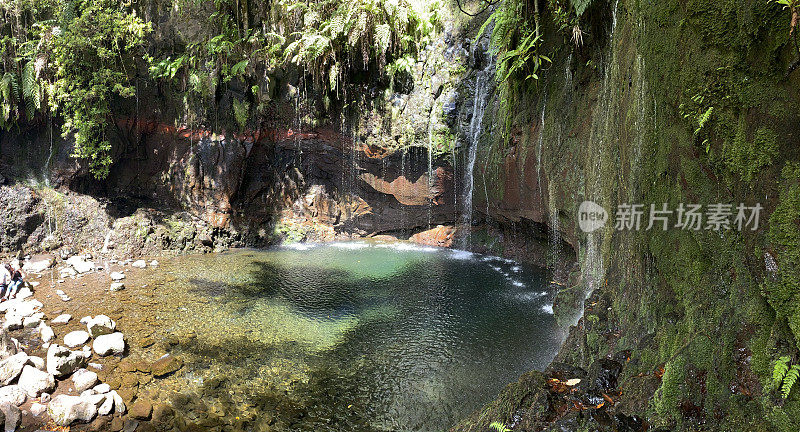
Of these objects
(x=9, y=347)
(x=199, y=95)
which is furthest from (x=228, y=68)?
(x=9, y=347)

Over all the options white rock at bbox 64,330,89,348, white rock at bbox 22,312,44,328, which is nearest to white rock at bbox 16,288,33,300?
white rock at bbox 22,312,44,328

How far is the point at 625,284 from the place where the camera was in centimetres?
430

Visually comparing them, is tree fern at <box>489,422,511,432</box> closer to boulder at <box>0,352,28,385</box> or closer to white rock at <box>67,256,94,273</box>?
boulder at <box>0,352,28,385</box>

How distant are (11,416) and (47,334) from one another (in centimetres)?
260

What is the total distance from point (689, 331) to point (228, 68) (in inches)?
549

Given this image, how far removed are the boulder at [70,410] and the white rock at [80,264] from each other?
24.2ft

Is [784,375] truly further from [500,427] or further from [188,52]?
[188,52]

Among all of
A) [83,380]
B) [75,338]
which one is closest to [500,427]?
[83,380]

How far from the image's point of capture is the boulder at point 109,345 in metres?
5.94

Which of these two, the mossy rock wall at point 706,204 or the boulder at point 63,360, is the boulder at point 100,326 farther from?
the mossy rock wall at point 706,204

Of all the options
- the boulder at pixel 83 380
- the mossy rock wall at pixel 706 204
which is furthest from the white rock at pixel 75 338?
the mossy rock wall at pixel 706 204

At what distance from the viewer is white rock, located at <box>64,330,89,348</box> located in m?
6.18

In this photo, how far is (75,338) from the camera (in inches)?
246

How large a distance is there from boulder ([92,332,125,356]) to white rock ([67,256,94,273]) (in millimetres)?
5680
